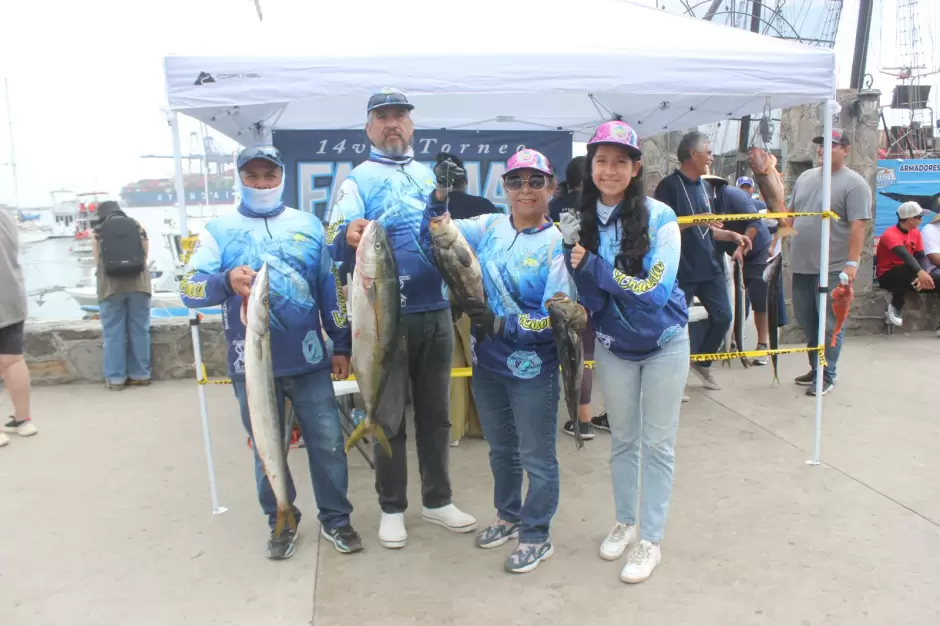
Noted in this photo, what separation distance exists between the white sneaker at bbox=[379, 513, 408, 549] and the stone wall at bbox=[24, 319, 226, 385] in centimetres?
409

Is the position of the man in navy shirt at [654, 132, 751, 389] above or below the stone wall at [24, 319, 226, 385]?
above

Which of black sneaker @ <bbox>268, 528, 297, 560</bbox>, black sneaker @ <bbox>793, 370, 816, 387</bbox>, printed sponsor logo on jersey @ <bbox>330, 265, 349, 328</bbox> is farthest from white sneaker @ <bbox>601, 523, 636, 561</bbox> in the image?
black sneaker @ <bbox>793, 370, 816, 387</bbox>

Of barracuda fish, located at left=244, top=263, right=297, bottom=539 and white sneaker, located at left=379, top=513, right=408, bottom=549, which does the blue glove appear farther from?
white sneaker, located at left=379, top=513, right=408, bottom=549

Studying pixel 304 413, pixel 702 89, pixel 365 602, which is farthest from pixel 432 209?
pixel 702 89

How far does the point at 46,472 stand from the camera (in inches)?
183

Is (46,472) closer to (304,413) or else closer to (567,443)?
(304,413)

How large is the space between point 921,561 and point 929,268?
247 inches

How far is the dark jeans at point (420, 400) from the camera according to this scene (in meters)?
3.28

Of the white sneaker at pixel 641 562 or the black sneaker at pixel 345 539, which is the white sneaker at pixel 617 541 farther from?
the black sneaker at pixel 345 539

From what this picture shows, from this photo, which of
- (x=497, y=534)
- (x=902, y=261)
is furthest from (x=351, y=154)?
(x=902, y=261)

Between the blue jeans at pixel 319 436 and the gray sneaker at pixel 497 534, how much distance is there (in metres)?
0.73

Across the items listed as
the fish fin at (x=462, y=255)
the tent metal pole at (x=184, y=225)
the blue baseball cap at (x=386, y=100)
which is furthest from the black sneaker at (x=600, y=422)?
the blue baseball cap at (x=386, y=100)

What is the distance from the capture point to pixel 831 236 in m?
5.84

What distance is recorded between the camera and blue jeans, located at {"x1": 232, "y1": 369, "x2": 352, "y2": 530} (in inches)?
128
